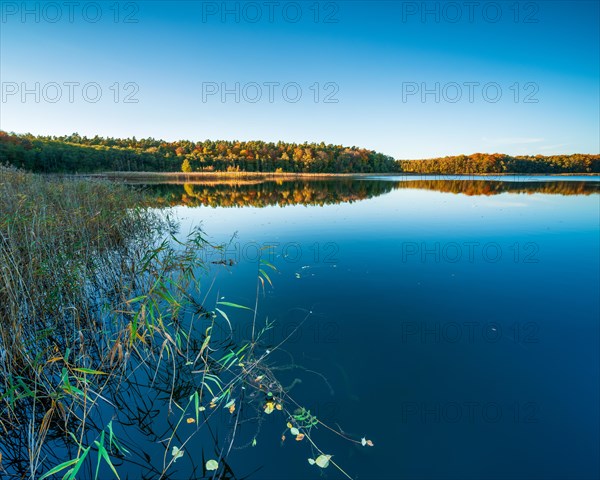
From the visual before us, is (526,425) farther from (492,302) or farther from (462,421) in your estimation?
(492,302)

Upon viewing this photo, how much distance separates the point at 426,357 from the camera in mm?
3932

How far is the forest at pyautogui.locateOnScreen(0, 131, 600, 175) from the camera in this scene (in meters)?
61.2

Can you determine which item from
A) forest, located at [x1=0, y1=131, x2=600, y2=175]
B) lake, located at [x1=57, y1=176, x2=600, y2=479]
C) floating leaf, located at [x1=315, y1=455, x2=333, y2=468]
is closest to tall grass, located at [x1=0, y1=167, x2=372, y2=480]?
floating leaf, located at [x1=315, y1=455, x2=333, y2=468]

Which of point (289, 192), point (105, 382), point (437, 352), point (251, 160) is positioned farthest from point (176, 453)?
point (251, 160)

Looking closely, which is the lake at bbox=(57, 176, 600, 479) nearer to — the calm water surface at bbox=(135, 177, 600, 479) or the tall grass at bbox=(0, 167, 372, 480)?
the calm water surface at bbox=(135, 177, 600, 479)

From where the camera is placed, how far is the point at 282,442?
273 centimetres

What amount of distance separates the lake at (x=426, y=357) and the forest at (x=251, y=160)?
66413 millimetres

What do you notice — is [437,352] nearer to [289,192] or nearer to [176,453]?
[176,453]

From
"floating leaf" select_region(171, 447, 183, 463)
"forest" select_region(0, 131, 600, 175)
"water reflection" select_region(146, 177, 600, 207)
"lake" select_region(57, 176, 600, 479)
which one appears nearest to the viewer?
"floating leaf" select_region(171, 447, 183, 463)

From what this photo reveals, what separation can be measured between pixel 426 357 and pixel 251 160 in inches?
3682

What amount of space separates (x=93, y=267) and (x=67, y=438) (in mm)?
3280

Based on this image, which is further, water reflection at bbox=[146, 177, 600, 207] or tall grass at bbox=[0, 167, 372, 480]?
water reflection at bbox=[146, 177, 600, 207]

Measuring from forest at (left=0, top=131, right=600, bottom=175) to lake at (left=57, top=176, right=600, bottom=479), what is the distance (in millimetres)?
66413

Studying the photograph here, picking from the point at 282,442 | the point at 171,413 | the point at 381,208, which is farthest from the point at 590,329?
the point at 381,208
